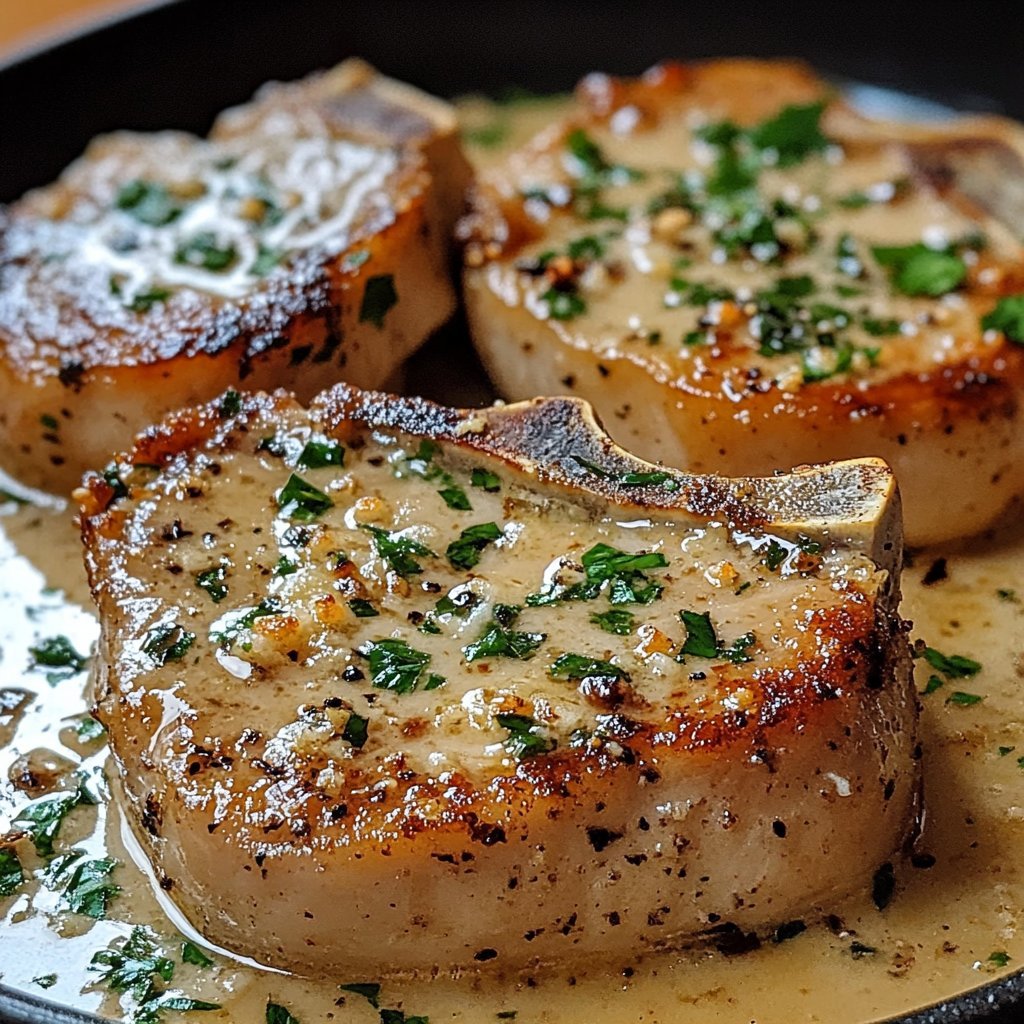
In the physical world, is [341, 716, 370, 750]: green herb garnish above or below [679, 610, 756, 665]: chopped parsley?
above

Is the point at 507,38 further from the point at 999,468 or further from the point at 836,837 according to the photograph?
the point at 836,837

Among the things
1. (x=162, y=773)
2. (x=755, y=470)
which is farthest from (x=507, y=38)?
(x=162, y=773)

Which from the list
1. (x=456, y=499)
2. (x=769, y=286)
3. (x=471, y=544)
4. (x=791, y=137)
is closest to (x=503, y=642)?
(x=471, y=544)

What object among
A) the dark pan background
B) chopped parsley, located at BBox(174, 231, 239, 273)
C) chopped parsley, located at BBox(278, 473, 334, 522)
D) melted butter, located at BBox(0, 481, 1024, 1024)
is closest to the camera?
melted butter, located at BBox(0, 481, 1024, 1024)

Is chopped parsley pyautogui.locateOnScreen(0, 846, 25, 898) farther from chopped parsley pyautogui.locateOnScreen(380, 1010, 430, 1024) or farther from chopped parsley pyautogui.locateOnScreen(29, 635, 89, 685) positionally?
chopped parsley pyautogui.locateOnScreen(380, 1010, 430, 1024)

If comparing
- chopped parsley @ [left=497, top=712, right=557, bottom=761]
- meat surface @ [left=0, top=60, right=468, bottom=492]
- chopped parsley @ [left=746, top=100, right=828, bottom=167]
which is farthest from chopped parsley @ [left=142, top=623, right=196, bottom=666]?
chopped parsley @ [left=746, top=100, right=828, bottom=167]

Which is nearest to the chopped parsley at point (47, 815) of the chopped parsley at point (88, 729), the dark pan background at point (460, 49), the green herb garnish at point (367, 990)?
the chopped parsley at point (88, 729)

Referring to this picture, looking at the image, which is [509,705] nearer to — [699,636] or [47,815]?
[699,636]

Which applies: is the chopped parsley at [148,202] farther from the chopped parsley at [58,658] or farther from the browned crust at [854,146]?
the chopped parsley at [58,658]
